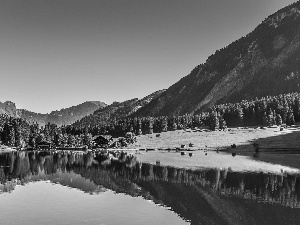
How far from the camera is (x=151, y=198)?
56031 millimetres

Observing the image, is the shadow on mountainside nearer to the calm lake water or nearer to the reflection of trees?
the reflection of trees

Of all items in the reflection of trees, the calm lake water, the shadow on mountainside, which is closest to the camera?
the calm lake water

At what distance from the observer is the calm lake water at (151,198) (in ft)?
143

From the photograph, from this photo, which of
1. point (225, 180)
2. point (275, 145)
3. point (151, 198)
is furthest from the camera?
point (275, 145)

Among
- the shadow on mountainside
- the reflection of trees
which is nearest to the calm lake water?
the reflection of trees

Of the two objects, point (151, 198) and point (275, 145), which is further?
point (275, 145)

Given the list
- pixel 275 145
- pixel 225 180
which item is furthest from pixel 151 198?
pixel 275 145

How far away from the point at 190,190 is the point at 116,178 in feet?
73.0

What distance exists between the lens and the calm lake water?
43.4 m

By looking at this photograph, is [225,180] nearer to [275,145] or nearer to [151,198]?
[151,198]

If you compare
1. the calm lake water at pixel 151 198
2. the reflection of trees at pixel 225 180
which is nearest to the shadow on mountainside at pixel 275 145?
the reflection of trees at pixel 225 180

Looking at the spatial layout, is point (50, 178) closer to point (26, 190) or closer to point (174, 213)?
point (26, 190)

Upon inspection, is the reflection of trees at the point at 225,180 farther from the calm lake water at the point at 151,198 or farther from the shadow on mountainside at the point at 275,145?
the shadow on mountainside at the point at 275,145

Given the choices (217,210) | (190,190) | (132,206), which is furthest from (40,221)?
(190,190)
